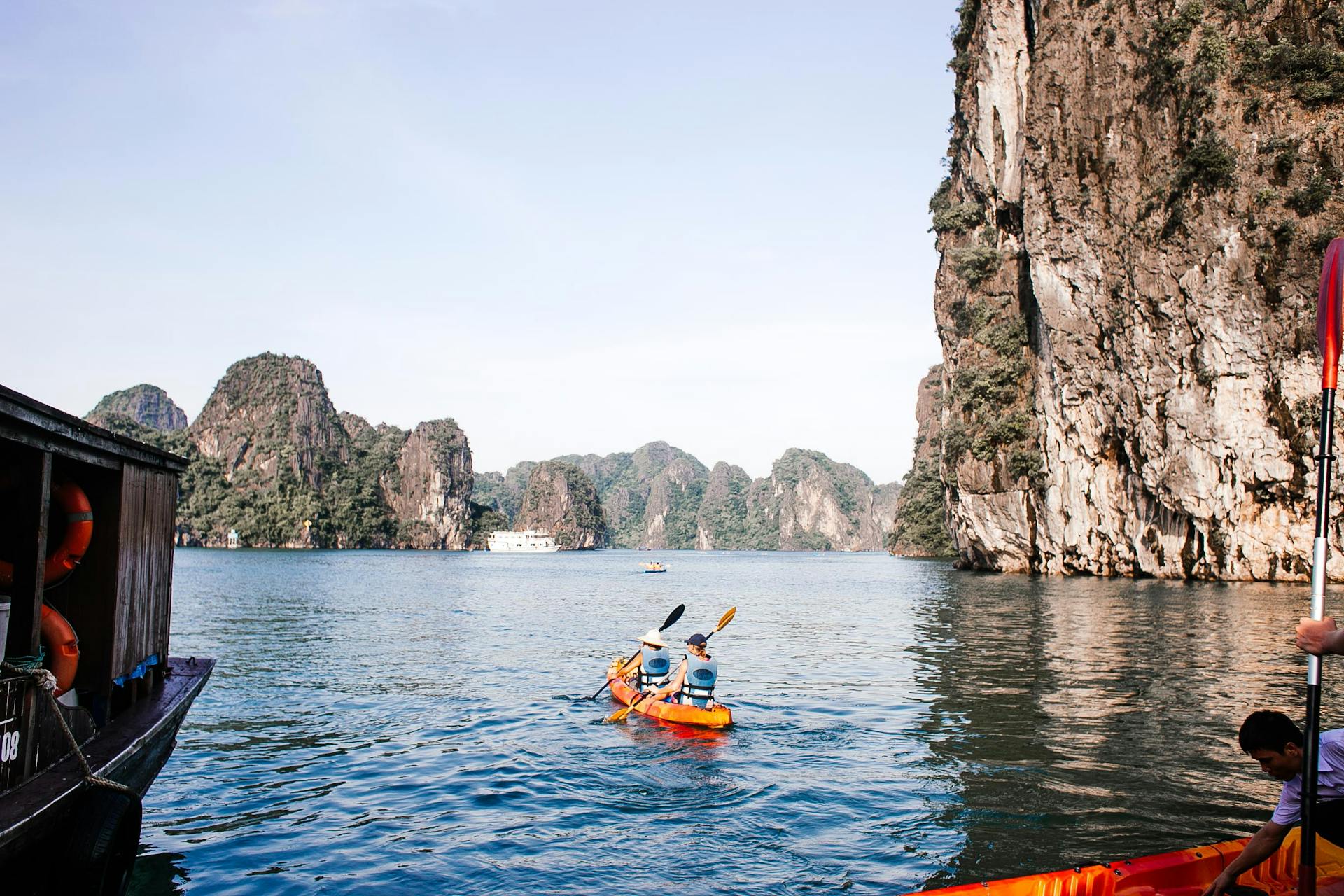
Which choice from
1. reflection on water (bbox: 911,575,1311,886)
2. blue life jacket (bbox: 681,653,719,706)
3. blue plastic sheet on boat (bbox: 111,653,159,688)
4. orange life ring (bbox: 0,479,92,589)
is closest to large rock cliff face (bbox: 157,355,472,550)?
reflection on water (bbox: 911,575,1311,886)

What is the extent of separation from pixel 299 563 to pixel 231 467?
78919 mm

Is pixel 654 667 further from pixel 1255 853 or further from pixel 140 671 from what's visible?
pixel 1255 853

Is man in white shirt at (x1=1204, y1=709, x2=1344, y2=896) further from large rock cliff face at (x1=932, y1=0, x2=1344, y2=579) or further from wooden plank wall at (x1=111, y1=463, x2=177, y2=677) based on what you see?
large rock cliff face at (x1=932, y1=0, x2=1344, y2=579)

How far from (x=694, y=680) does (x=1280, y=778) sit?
8.95 metres

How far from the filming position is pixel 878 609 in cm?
3559

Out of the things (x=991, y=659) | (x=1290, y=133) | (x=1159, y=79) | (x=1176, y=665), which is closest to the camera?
(x=1176, y=665)

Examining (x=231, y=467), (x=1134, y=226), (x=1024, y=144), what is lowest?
(x=231, y=467)

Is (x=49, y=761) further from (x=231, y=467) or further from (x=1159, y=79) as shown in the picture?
(x=231, y=467)

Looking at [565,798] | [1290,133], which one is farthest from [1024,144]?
[565,798]

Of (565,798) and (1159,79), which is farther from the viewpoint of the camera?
(1159,79)

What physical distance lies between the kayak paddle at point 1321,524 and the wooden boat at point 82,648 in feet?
24.6

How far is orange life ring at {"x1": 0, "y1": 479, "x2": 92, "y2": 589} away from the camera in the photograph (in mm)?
8164

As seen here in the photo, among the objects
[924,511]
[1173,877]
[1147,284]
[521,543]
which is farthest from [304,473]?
[1173,877]

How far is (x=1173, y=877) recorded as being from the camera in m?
6.13
